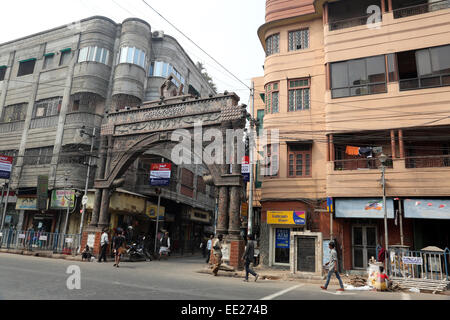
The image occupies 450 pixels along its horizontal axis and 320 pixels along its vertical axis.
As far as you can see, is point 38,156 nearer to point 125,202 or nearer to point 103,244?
point 125,202

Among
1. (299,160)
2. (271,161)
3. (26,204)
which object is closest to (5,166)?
(26,204)

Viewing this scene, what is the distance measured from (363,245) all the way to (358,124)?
6334mm

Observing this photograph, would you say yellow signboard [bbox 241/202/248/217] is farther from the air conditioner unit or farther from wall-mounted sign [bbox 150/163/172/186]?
the air conditioner unit

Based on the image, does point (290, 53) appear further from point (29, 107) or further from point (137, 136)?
point (29, 107)

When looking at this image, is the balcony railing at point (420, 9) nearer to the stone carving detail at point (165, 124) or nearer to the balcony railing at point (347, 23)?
the balcony railing at point (347, 23)

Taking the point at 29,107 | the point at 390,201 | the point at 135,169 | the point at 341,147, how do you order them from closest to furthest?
the point at 390,201
the point at 341,147
the point at 135,169
the point at 29,107

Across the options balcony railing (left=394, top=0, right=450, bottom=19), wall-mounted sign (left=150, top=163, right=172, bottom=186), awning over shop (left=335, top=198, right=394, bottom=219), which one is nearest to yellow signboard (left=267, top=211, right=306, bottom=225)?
awning over shop (left=335, top=198, right=394, bottom=219)

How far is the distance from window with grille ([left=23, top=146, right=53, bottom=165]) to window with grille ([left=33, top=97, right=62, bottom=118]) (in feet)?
9.80

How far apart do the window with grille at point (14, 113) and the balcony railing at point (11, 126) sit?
38 centimetres

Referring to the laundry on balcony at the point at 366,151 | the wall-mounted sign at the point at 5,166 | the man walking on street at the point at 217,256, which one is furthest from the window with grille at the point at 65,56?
the laundry on balcony at the point at 366,151

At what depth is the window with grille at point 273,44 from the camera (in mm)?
20217
